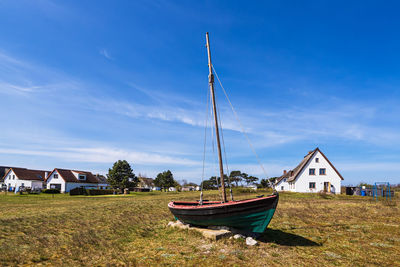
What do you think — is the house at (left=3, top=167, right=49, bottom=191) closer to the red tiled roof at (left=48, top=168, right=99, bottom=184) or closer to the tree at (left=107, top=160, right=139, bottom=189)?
the red tiled roof at (left=48, top=168, right=99, bottom=184)

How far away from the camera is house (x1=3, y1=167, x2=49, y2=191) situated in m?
64.1

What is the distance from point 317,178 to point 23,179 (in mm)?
71004

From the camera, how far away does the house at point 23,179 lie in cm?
6406

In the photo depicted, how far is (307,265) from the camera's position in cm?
779

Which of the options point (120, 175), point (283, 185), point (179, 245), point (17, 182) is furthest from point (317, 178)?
point (17, 182)

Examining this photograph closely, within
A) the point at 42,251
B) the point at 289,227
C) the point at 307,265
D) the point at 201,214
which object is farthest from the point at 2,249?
the point at 289,227

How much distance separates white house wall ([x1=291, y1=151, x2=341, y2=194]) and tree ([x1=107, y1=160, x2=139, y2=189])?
40.5 meters

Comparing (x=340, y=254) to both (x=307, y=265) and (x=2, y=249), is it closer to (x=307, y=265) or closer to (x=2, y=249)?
(x=307, y=265)

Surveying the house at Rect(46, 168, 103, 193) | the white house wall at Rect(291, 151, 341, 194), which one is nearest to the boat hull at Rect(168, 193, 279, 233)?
the white house wall at Rect(291, 151, 341, 194)

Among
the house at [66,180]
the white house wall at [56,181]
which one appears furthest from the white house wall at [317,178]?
the white house wall at [56,181]

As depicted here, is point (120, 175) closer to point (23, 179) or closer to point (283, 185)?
point (23, 179)

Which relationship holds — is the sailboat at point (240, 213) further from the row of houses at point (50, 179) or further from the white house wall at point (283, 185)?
the row of houses at point (50, 179)

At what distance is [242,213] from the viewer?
10.1 meters

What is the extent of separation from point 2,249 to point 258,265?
29.2ft
